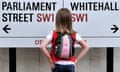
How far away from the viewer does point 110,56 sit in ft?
14.0

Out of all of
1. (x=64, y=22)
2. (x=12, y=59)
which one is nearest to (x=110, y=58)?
(x=12, y=59)

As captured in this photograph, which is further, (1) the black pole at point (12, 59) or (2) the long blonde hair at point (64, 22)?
(1) the black pole at point (12, 59)

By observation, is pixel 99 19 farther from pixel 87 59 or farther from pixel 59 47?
pixel 59 47

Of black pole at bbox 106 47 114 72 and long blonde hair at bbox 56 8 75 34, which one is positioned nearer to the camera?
long blonde hair at bbox 56 8 75 34

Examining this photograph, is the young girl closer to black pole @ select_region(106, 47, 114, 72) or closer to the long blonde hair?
the long blonde hair

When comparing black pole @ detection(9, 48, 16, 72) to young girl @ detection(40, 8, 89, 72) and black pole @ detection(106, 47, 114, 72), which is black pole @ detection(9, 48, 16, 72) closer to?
young girl @ detection(40, 8, 89, 72)

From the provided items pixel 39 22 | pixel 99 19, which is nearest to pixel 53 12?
pixel 39 22

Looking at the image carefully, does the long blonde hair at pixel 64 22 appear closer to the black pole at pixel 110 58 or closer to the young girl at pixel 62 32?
the young girl at pixel 62 32

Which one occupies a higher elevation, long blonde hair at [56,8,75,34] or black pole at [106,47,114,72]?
long blonde hair at [56,8,75,34]

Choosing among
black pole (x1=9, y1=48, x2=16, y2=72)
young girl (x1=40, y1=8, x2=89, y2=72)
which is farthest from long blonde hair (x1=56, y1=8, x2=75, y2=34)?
black pole (x1=9, y1=48, x2=16, y2=72)

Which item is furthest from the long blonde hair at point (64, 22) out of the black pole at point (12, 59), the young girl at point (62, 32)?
the black pole at point (12, 59)

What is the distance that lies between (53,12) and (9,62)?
83 cm

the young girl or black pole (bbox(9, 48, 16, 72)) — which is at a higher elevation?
the young girl

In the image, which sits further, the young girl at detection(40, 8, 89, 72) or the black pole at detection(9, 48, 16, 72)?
the black pole at detection(9, 48, 16, 72)
